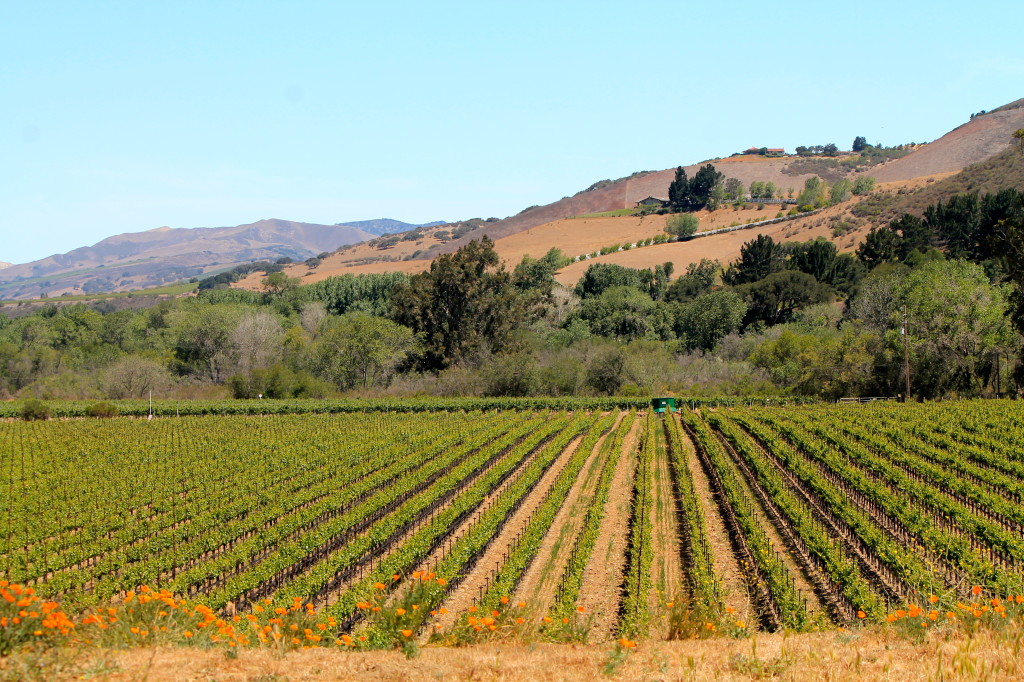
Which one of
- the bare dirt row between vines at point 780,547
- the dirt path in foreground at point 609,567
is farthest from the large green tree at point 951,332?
the dirt path in foreground at point 609,567

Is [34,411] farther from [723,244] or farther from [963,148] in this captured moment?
[963,148]

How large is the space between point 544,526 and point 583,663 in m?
13.7

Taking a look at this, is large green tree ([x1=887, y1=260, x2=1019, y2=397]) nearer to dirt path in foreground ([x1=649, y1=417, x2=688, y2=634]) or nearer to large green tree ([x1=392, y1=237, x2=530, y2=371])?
dirt path in foreground ([x1=649, y1=417, x2=688, y2=634])

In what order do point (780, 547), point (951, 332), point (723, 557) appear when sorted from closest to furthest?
1. point (723, 557)
2. point (780, 547)
3. point (951, 332)

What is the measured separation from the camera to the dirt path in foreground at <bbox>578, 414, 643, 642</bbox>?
631 inches

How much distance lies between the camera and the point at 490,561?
20859 millimetres

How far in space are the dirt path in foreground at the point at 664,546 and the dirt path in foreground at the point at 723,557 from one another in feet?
2.87

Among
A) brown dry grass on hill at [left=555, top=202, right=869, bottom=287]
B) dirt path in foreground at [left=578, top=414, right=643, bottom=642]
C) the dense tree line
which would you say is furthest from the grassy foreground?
brown dry grass on hill at [left=555, top=202, right=869, bottom=287]

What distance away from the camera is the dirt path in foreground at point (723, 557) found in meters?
16.7

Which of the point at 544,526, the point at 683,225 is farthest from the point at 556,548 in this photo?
the point at 683,225

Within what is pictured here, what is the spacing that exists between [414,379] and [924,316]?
41.8 meters

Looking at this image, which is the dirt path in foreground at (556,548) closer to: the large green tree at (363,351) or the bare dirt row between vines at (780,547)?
the bare dirt row between vines at (780,547)

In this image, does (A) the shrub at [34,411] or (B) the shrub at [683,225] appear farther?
(B) the shrub at [683,225]

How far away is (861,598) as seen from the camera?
1563cm
